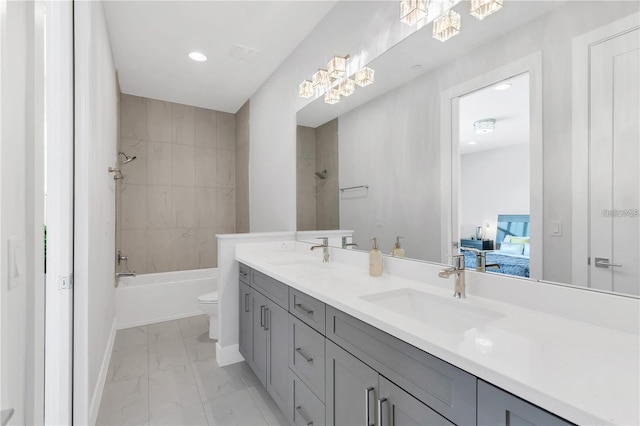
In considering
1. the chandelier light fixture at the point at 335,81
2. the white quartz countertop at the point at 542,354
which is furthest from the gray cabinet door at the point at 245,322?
the chandelier light fixture at the point at 335,81

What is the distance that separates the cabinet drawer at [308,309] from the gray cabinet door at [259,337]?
1.27 ft

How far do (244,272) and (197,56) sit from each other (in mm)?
2088

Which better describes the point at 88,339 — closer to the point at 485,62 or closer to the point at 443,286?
the point at 443,286

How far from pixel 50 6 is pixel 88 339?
1626 millimetres

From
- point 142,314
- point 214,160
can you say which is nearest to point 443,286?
point 142,314

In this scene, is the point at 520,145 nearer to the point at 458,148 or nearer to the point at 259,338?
the point at 458,148

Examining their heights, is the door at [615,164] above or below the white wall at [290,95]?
below

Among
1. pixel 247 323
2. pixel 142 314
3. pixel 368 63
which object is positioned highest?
pixel 368 63

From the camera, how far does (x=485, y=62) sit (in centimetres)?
125

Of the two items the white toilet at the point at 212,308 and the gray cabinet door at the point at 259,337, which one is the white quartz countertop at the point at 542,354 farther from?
the white toilet at the point at 212,308

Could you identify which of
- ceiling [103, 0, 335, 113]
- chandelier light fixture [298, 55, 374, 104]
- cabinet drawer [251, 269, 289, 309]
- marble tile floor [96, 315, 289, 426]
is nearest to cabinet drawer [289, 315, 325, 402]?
cabinet drawer [251, 269, 289, 309]

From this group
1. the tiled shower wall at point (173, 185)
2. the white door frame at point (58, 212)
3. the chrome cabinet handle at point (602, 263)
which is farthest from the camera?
the tiled shower wall at point (173, 185)

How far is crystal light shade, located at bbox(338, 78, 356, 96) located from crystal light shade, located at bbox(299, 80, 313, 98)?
15.3 inches

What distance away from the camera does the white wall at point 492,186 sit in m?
1.13
